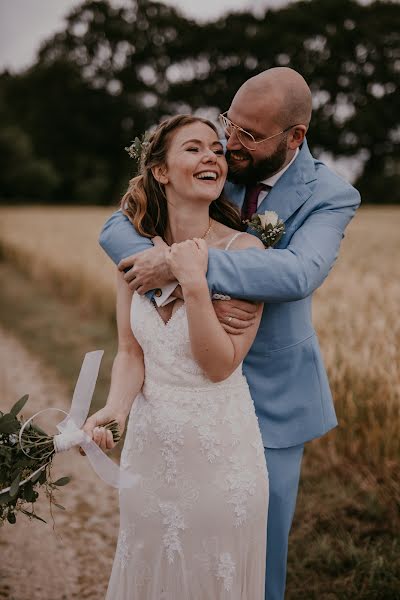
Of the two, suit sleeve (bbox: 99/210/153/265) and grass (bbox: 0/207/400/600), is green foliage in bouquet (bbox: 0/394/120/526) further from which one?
grass (bbox: 0/207/400/600)

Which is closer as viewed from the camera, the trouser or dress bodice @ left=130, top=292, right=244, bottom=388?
dress bodice @ left=130, top=292, right=244, bottom=388

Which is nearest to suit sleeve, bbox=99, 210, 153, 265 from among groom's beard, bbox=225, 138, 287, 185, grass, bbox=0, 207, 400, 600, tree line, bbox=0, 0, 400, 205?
groom's beard, bbox=225, 138, 287, 185

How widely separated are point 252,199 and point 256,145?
26 cm

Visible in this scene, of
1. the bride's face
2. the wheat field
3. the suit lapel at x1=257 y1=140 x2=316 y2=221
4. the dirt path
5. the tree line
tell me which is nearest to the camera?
the bride's face

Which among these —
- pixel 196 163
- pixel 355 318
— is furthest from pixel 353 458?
pixel 196 163

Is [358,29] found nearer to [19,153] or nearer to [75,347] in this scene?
[19,153]

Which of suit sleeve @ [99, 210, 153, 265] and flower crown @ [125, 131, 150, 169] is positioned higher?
flower crown @ [125, 131, 150, 169]

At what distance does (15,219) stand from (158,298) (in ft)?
75.8

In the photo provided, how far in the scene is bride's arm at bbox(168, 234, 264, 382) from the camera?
7.09ft

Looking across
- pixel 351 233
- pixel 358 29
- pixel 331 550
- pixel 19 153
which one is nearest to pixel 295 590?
pixel 331 550

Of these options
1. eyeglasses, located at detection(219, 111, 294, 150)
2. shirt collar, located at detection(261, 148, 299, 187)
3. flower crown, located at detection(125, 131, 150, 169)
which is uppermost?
eyeglasses, located at detection(219, 111, 294, 150)

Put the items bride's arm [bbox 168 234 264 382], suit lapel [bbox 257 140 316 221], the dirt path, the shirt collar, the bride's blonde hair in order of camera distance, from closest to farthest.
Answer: bride's arm [bbox 168 234 264 382] < the bride's blonde hair < suit lapel [bbox 257 140 316 221] < the shirt collar < the dirt path

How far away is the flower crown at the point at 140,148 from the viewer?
269 centimetres

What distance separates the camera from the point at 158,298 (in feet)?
7.84
